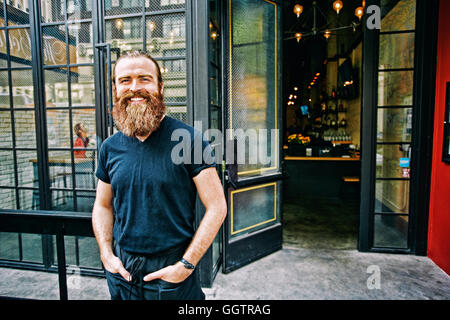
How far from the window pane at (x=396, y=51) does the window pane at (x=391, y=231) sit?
1915 millimetres

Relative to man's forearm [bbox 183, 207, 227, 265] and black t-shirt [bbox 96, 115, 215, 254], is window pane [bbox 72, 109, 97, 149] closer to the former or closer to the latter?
black t-shirt [bbox 96, 115, 215, 254]

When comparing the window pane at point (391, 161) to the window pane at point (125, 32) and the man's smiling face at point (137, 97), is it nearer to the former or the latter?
the window pane at point (125, 32)

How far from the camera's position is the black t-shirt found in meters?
Answer: 1.23

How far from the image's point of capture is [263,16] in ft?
11.3

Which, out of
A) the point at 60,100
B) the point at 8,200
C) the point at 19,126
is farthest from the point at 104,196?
the point at 8,200

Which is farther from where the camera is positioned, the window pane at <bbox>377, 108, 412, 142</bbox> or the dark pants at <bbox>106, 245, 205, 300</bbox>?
the window pane at <bbox>377, 108, 412, 142</bbox>

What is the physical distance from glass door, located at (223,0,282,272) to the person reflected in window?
1590mm

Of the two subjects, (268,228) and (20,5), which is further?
(268,228)

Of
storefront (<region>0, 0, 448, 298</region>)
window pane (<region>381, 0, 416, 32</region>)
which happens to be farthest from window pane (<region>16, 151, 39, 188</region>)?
window pane (<region>381, 0, 416, 32</region>)

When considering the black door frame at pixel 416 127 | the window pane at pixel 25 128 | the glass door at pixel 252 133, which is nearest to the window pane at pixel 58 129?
the window pane at pixel 25 128

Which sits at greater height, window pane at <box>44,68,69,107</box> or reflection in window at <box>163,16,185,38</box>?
reflection in window at <box>163,16,185,38</box>

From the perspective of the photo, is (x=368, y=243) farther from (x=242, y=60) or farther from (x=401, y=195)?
(x=242, y=60)

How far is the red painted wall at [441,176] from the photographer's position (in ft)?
10.2

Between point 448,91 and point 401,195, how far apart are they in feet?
4.30
